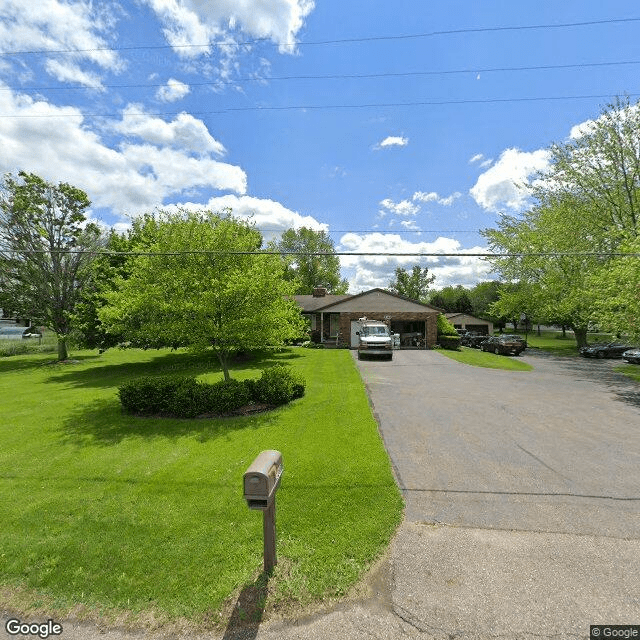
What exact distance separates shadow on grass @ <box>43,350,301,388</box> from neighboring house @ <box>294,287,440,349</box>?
7.70 meters

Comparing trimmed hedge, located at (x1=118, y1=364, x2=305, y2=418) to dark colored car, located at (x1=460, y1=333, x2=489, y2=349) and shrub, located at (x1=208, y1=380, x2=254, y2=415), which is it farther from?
dark colored car, located at (x1=460, y1=333, x2=489, y2=349)

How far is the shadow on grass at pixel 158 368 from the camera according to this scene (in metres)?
16.5

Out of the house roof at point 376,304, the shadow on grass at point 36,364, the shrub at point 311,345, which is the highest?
the house roof at point 376,304

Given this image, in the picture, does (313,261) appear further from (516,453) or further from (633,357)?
(516,453)

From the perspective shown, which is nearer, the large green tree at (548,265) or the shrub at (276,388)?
the shrub at (276,388)

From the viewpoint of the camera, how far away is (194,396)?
9.40 metres

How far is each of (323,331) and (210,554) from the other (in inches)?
1115

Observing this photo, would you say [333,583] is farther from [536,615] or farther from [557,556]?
[557,556]

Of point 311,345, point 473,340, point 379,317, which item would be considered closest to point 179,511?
point 311,345

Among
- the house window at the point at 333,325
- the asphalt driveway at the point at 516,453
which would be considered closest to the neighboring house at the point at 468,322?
the house window at the point at 333,325

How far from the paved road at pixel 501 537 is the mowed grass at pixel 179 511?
34 centimetres

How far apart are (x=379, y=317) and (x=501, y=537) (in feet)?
87.9

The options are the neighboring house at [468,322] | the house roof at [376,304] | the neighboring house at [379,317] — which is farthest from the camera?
the neighboring house at [468,322]

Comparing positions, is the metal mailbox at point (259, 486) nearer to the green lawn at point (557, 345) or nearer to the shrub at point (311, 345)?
the shrub at point (311, 345)
